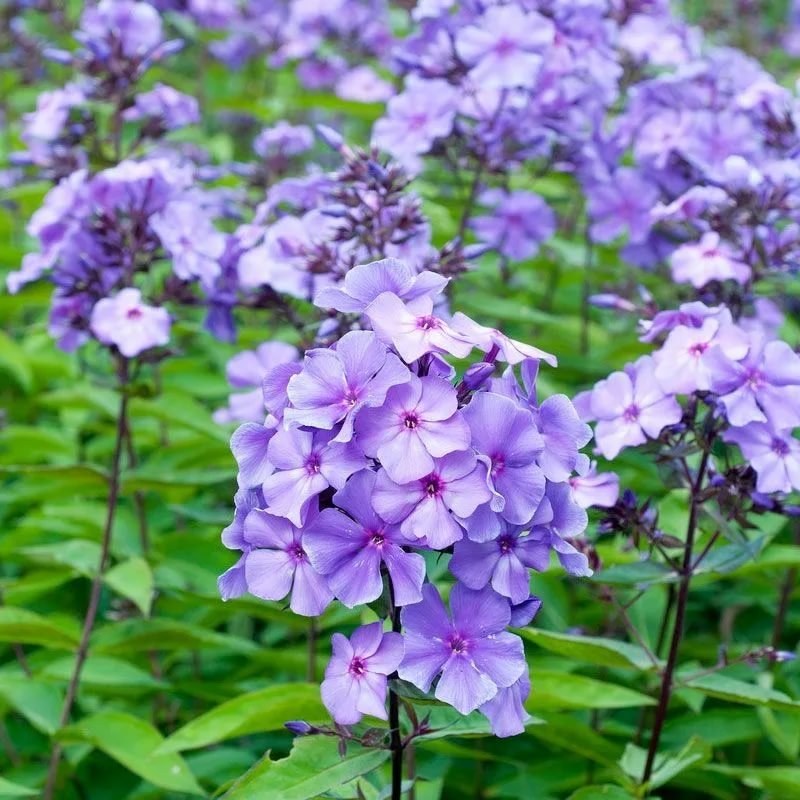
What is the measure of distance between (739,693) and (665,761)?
0.35m

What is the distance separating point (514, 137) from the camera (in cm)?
299

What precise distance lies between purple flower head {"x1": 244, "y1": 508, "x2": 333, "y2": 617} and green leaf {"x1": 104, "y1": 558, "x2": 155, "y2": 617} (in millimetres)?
897

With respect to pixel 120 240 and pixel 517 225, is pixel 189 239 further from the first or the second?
pixel 517 225

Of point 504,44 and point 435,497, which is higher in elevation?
point 435,497

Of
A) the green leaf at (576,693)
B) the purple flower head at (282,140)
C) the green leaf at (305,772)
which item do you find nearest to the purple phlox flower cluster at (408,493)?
the green leaf at (305,772)

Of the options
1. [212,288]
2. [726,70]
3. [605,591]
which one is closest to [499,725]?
[605,591]

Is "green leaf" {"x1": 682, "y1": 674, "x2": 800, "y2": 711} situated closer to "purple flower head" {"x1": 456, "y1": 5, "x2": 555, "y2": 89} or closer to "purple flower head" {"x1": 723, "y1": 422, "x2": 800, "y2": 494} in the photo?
"purple flower head" {"x1": 723, "y1": 422, "x2": 800, "y2": 494}

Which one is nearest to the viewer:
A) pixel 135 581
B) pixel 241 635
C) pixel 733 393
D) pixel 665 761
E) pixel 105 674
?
pixel 733 393

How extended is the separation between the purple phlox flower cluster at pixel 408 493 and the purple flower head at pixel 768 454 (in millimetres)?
465

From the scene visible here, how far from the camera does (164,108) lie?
301cm

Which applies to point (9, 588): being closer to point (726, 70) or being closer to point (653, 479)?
point (653, 479)

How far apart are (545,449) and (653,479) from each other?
55.0 inches

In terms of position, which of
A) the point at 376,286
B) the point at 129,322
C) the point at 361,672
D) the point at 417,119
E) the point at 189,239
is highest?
the point at 376,286

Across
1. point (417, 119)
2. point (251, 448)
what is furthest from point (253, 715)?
point (417, 119)
